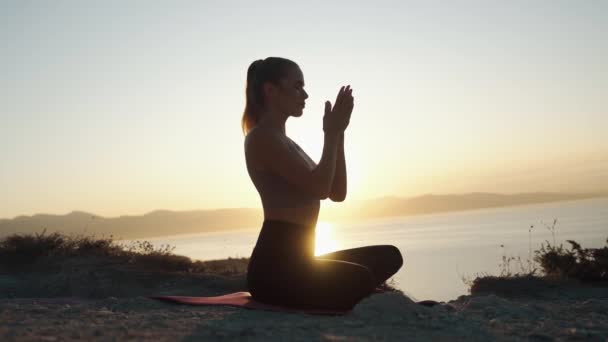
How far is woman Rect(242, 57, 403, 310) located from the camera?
3.73m

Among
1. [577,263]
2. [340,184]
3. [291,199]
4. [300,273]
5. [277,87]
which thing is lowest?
[577,263]

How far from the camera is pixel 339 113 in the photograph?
148 inches

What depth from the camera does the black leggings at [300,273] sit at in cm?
385

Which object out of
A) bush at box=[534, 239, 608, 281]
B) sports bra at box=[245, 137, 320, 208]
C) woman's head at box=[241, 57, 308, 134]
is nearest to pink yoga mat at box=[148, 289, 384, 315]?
sports bra at box=[245, 137, 320, 208]

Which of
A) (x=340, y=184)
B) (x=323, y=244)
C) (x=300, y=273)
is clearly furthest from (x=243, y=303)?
(x=323, y=244)

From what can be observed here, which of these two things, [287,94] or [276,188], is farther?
[287,94]

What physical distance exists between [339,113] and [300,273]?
4.01 ft

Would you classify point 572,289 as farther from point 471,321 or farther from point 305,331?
point 305,331

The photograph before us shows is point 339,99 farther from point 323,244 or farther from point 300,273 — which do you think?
point 323,244

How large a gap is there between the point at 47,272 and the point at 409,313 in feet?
32.7

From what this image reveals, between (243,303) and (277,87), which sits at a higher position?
(277,87)

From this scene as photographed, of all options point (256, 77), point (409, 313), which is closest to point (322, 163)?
point (256, 77)

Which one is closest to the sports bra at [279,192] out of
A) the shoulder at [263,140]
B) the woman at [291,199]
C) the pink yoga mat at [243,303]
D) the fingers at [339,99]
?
the woman at [291,199]

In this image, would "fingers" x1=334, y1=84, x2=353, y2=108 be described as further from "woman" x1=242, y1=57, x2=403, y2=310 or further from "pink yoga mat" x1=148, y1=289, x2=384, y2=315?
"pink yoga mat" x1=148, y1=289, x2=384, y2=315
